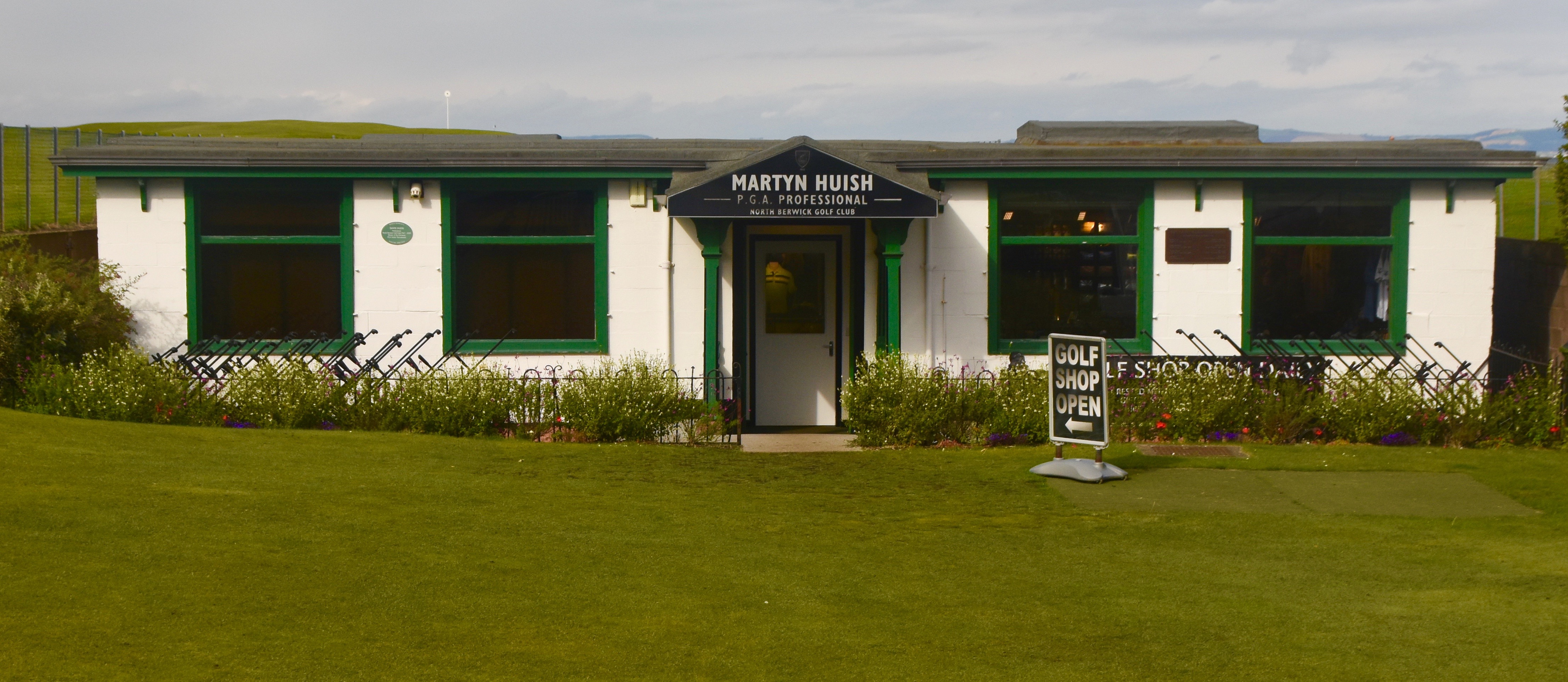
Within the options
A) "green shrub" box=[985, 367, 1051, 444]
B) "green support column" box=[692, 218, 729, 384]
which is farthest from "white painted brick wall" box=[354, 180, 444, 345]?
"green shrub" box=[985, 367, 1051, 444]

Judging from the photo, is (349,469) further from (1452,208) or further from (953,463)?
(1452,208)

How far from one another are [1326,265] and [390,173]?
29.3 ft

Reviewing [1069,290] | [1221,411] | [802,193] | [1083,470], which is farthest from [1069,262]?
[1083,470]

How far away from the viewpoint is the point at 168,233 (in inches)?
490

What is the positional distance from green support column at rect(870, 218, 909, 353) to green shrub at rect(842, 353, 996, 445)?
0.44m

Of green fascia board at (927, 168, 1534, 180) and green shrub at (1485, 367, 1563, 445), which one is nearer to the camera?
green shrub at (1485, 367, 1563, 445)

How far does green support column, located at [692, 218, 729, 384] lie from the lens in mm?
12289

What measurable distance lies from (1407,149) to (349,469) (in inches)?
399

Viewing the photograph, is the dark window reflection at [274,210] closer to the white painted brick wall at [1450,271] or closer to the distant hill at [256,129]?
the white painted brick wall at [1450,271]

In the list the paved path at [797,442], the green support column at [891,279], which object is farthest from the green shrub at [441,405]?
the green support column at [891,279]

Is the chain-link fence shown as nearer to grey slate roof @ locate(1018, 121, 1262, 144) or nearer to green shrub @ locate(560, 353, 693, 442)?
green shrub @ locate(560, 353, 693, 442)

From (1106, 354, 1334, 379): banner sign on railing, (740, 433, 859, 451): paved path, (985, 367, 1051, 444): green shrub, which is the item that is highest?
(1106, 354, 1334, 379): banner sign on railing

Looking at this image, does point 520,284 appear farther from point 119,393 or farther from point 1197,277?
point 1197,277

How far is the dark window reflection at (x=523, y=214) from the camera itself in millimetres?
12719
